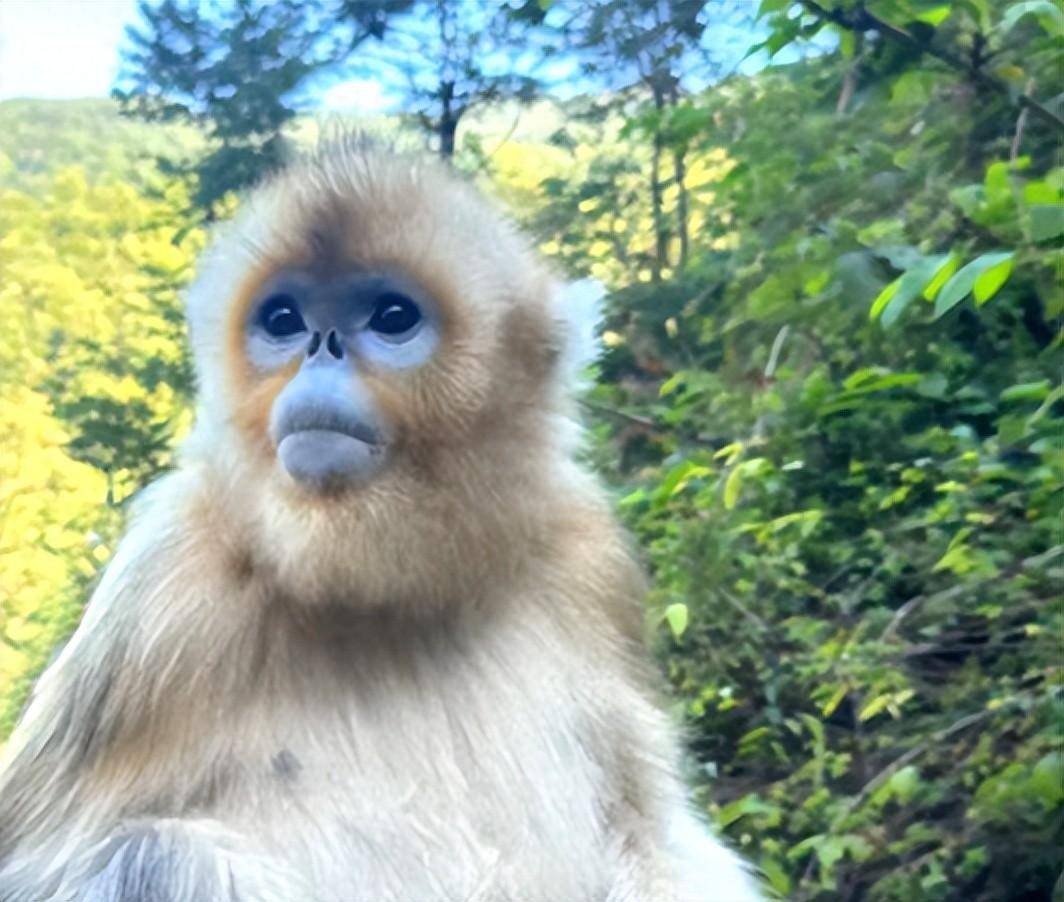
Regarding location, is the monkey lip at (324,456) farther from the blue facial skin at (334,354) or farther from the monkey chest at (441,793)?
the monkey chest at (441,793)

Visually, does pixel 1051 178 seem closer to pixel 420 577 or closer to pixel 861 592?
pixel 861 592

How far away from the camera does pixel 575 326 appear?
67.6 inches

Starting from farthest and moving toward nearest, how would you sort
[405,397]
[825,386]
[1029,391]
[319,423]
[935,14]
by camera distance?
1. [825,386]
2. [1029,391]
3. [935,14]
4. [405,397]
5. [319,423]

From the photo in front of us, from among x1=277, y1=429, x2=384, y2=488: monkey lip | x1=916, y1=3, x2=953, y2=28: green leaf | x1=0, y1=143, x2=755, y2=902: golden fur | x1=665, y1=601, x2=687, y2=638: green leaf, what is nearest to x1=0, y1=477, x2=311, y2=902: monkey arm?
x1=0, y1=143, x2=755, y2=902: golden fur

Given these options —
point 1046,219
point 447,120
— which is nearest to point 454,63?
point 447,120

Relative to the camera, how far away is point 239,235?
1594 mm

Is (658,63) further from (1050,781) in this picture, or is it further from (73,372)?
(1050,781)

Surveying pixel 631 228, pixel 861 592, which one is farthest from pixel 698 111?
pixel 861 592

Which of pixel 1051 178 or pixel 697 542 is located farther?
pixel 697 542

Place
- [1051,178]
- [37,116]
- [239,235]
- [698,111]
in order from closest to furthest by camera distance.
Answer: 1. [239,235]
2. [37,116]
3. [1051,178]
4. [698,111]

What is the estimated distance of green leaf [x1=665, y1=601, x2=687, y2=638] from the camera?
2043mm

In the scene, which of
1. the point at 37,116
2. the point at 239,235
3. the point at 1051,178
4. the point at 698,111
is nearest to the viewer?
the point at 239,235

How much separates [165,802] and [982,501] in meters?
1.40

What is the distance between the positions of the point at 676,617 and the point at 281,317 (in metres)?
0.82
